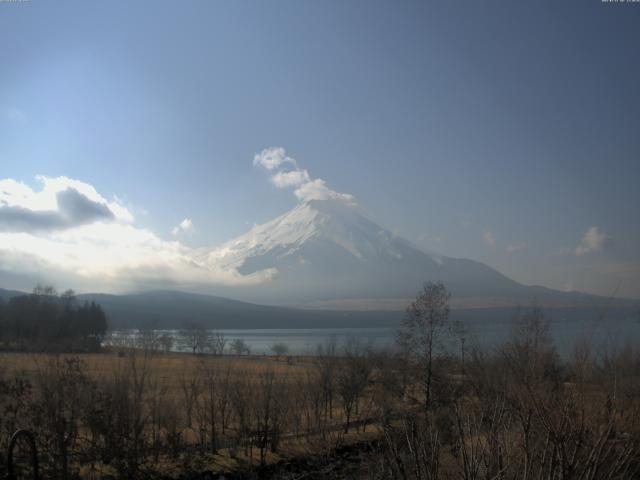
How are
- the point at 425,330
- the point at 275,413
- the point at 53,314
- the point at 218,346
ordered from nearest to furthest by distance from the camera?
the point at 275,413
the point at 425,330
the point at 218,346
the point at 53,314

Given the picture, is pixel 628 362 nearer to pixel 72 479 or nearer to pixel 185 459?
pixel 185 459

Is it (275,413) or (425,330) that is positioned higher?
(425,330)

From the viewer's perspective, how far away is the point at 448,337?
36.2 m

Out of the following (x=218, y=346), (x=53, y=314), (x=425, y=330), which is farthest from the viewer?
(x=53, y=314)

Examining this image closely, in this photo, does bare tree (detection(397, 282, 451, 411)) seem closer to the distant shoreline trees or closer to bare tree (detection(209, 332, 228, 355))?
bare tree (detection(209, 332, 228, 355))

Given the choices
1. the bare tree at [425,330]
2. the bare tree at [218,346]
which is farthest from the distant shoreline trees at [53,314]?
the bare tree at [425,330]

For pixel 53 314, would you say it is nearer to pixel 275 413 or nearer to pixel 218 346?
pixel 218 346

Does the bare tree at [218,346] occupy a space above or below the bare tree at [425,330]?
below

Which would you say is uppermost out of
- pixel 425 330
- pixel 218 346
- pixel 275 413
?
pixel 425 330

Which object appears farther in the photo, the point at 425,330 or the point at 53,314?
the point at 53,314

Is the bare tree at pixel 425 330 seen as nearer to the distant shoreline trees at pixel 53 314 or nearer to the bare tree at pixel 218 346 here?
the bare tree at pixel 218 346

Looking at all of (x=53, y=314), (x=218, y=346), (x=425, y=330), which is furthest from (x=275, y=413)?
(x=53, y=314)

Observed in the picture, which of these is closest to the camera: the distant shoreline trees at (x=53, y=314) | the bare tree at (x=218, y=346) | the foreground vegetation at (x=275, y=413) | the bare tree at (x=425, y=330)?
the foreground vegetation at (x=275, y=413)

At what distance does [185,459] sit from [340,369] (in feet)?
51.5
